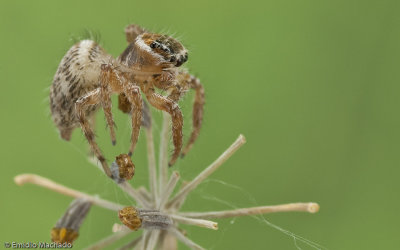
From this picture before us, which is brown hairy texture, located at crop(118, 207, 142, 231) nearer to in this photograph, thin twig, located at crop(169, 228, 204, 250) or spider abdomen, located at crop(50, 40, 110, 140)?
thin twig, located at crop(169, 228, 204, 250)

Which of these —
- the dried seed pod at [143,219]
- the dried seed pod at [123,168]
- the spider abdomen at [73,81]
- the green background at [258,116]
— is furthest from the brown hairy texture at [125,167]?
the green background at [258,116]

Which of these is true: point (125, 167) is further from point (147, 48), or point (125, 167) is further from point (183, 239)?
point (147, 48)

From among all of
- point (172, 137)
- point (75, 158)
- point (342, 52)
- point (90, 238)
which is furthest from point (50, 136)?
point (342, 52)

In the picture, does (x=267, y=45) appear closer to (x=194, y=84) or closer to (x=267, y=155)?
(x=267, y=155)

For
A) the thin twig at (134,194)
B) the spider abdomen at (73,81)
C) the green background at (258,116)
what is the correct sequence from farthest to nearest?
the green background at (258,116), the spider abdomen at (73,81), the thin twig at (134,194)

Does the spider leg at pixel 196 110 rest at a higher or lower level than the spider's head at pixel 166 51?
lower

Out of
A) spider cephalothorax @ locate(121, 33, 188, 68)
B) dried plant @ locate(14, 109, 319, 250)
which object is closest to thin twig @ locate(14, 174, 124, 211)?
dried plant @ locate(14, 109, 319, 250)

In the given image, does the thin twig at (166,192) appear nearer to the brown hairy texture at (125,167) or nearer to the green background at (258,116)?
the brown hairy texture at (125,167)
